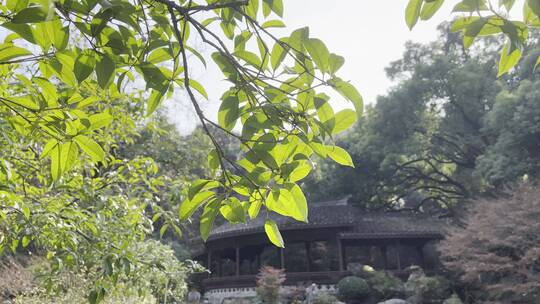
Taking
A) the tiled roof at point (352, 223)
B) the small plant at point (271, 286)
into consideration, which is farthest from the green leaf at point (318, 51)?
the tiled roof at point (352, 223)

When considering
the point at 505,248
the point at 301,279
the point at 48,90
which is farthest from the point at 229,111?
the point at 301,279

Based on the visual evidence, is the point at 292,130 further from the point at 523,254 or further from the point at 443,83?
the point at 443,83

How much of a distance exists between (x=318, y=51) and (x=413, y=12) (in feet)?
0.59

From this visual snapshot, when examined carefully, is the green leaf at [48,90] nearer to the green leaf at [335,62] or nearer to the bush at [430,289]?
the green leaf at [335,62]

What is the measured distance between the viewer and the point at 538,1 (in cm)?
67

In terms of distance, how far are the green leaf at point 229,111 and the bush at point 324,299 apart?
496 inches

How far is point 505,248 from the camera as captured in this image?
10703 millimetres

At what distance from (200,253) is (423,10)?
757 inches

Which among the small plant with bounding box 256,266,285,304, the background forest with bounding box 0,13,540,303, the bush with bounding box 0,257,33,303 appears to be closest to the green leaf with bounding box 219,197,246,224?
the bush with bounding box 0,257,33,303

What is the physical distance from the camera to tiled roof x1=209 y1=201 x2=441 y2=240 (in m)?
15.1

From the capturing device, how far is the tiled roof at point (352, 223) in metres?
15.1

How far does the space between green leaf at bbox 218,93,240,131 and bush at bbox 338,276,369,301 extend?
43.1 ft

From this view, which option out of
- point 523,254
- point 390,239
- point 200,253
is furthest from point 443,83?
point 200,253

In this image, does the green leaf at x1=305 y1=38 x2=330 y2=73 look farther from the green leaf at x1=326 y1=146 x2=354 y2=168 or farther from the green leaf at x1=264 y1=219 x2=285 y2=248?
the green leaf at x1=264 y1=219 x2=285 y2=248
